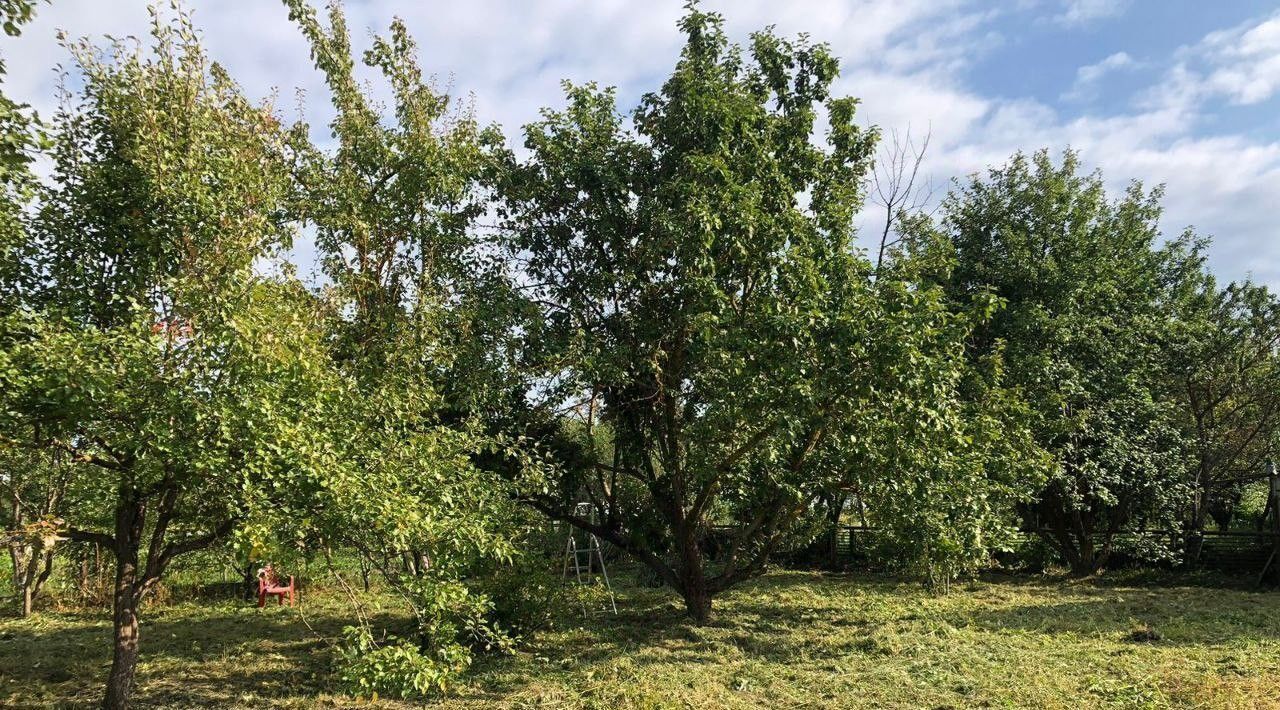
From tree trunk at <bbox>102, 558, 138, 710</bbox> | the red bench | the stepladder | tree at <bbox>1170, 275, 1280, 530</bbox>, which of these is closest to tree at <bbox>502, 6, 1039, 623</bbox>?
the stepladder

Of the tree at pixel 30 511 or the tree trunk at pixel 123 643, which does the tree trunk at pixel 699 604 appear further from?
the tree at pixel 30 511

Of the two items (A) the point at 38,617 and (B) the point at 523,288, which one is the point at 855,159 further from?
(A) the point at 38,617

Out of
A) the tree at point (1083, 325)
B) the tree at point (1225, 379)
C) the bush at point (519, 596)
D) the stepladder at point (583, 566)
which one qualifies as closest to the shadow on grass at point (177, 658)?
the bush at point (519, 596)

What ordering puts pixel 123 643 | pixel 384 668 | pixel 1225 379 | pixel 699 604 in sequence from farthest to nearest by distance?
pixel 1225 379 → pixel 699 604 → pixel 123 643 → pixel 384 668

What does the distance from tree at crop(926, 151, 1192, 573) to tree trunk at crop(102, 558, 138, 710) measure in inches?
538

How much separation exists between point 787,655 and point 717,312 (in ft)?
15.7

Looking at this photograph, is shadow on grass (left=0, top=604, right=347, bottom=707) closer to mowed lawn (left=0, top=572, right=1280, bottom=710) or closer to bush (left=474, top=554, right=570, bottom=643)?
mowed lawn (left=0, top=572, right=1280, bottom=710)

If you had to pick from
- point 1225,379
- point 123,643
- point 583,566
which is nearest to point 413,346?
point 123,643

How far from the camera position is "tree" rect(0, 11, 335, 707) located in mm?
5793

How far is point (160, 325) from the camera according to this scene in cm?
673

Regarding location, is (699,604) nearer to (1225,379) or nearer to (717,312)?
(717,312)

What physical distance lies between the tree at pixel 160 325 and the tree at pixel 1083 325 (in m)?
12.4

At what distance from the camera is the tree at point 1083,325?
48.7 feet

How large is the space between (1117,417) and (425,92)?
1481 cm
